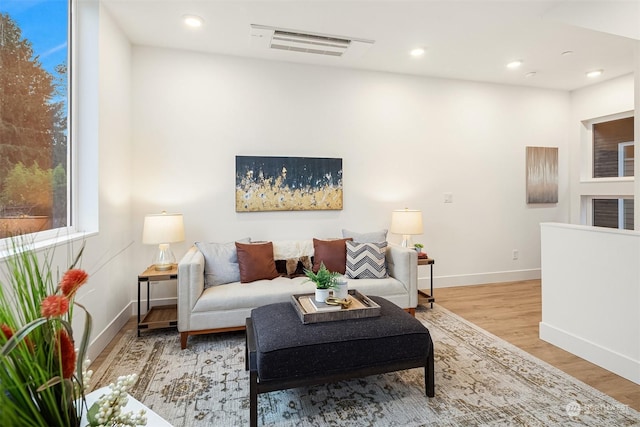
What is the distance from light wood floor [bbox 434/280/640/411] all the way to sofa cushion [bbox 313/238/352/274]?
4.42ft

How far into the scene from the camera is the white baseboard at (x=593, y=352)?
2232 millimetres

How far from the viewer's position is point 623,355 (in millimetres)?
2281

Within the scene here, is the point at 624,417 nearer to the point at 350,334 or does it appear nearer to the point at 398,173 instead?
the point at 350,334

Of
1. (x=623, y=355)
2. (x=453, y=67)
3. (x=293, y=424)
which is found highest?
(x=453, y=67)

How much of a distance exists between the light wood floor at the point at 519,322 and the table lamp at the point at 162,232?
0.71 metres

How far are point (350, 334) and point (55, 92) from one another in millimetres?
2592

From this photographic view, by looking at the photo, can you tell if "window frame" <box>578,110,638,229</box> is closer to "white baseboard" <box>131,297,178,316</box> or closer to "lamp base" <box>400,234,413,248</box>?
"lamp base" <box>400,234,413,248</box>

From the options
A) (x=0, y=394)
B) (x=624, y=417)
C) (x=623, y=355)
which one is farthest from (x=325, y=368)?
(x=623, y=355)

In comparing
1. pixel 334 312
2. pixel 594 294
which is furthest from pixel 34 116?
pixel 594 294

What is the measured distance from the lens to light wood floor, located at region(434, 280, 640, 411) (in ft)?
7.21

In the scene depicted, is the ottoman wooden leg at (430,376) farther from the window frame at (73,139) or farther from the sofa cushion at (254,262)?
the window frame at (73,139)

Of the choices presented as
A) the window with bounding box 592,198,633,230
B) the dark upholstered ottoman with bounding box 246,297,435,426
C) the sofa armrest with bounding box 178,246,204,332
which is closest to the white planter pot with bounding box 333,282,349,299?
the dark upholstered ottoman with bounding box 246,297,435,426

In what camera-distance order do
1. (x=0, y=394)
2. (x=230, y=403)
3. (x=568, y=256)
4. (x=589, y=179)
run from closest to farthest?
(x=0, y=394)
(x=230, y=403)
(x=568, y=256)
(x=589, y=179)

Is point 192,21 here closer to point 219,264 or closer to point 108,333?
point 219,264
